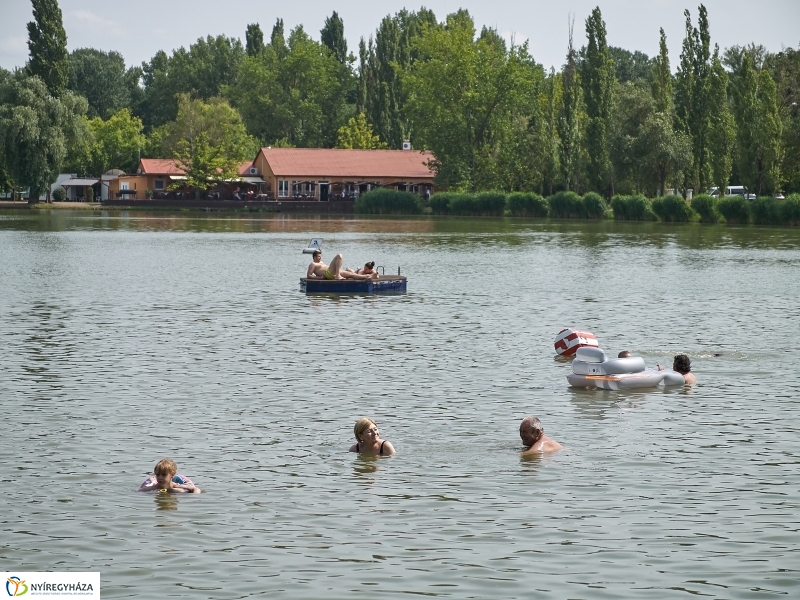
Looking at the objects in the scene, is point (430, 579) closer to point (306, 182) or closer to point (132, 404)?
point (132, 404)

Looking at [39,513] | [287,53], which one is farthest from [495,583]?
[287,53]

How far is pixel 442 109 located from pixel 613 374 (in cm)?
10619

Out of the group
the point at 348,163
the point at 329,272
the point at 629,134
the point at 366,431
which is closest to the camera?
the point at 366,431

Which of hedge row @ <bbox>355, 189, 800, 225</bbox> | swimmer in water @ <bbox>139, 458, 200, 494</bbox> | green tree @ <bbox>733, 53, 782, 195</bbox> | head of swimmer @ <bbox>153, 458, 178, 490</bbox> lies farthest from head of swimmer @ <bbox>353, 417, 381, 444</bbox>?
green tree @ <bbox>733, 53, 782, 195</bbox>

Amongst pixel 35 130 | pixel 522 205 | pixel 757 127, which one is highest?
pixel 35 130

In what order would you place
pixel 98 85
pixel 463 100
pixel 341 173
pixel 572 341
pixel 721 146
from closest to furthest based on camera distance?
pixel 572 341 < pixel 721 146 < pixel 463 100 < pixel 341 173 < pixel 98 85

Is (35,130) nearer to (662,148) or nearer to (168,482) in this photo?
(662,148)

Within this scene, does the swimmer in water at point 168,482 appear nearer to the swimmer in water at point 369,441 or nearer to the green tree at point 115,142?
the swimmer in water at point 369,441

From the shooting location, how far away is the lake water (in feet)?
34.9

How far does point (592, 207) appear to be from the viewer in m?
96.5

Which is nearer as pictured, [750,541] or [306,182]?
[750,541]

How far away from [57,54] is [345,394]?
9415 cm

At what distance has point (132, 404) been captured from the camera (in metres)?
18.0

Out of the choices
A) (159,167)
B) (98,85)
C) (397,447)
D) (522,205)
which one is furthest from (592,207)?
(98,85)
